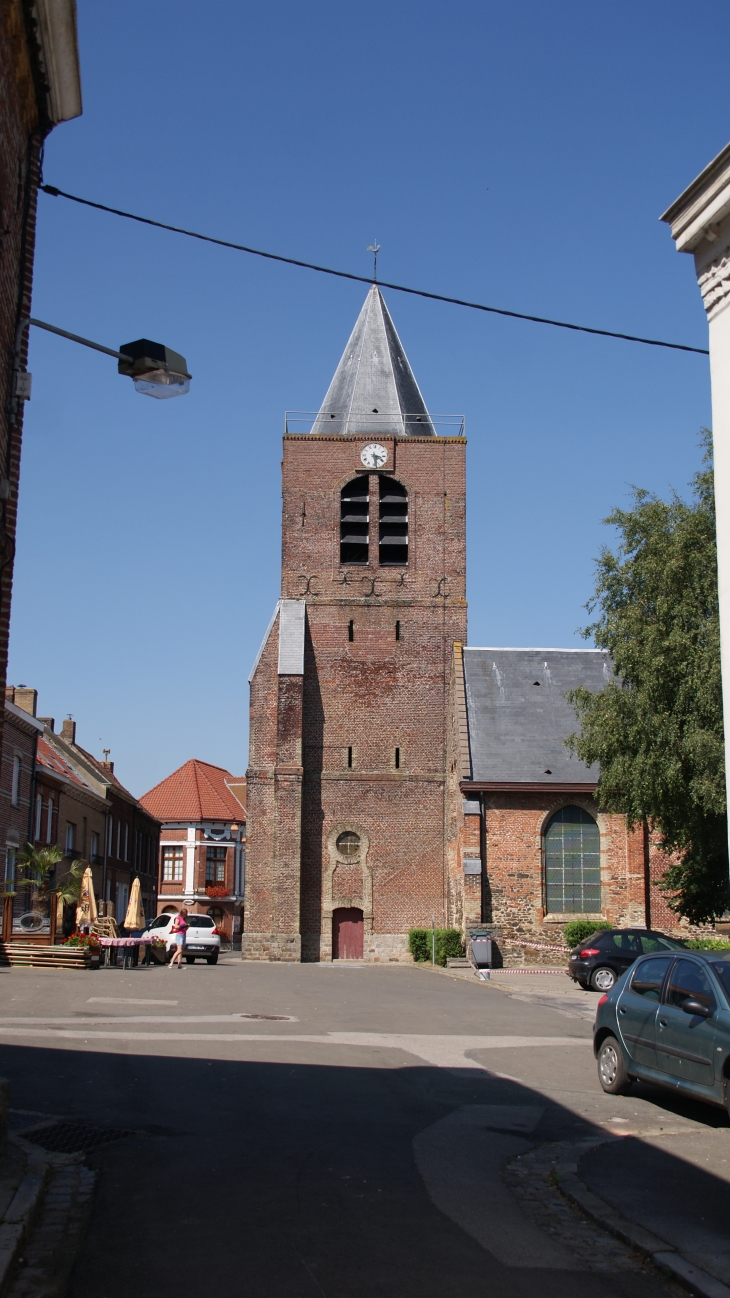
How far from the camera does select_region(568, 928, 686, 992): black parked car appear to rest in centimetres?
2166

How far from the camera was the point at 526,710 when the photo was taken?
35.6 m

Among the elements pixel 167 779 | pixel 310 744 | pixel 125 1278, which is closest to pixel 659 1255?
pixel 125 1278

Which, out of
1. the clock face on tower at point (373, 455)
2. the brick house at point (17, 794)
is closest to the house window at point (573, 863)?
the clock face on tower at point (373, 455)

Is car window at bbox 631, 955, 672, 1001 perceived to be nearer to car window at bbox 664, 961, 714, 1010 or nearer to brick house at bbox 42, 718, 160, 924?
car window at bbox 664, 961, 714, 1010

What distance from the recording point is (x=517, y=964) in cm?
3158

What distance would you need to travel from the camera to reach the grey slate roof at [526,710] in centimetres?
3322

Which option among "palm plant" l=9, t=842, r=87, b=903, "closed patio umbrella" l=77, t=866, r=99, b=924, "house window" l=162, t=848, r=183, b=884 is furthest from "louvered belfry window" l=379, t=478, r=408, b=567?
"house window" l=162, t=848, r=183, b=884

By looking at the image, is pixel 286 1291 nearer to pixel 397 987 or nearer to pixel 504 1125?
pixel 504 1125

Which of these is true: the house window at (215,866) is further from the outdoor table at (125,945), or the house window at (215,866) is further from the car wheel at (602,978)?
the car wheel at (602,978)

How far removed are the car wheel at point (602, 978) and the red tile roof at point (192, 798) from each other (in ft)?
159

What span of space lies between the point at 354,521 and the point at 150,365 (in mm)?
30044

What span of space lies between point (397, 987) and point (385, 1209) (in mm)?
17076

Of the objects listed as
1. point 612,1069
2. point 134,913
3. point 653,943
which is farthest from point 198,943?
point 612,1069

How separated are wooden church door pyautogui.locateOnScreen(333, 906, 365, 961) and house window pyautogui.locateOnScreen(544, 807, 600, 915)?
20.9 ft
